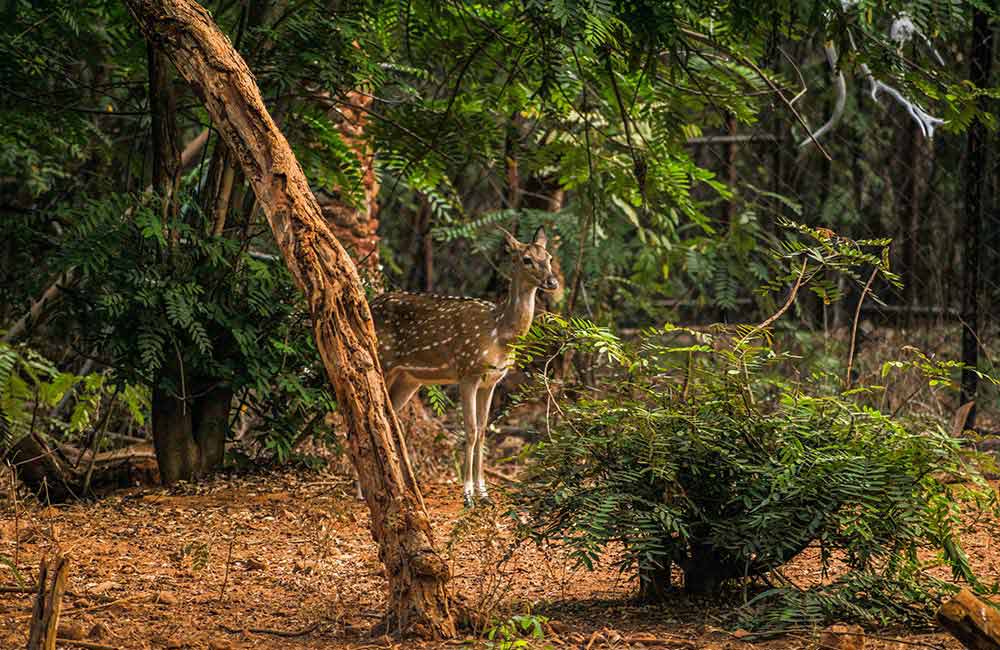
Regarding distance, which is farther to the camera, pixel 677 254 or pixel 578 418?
pixel 677 254

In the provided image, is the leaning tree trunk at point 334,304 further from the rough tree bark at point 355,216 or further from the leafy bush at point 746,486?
the rough tree bark at point 355,216

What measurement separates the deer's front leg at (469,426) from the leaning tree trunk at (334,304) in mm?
3035

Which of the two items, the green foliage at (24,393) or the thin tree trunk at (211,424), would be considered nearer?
the green foliage at (24,393)

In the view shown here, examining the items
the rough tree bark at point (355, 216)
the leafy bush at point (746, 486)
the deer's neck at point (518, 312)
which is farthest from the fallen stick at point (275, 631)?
the rough tree bark at point (355, 216)

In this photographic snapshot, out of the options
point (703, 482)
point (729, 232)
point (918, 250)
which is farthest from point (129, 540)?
point (918, 250)

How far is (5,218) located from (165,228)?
1245mm

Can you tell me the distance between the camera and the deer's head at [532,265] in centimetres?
702

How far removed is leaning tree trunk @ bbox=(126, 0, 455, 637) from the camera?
3643 millimetres

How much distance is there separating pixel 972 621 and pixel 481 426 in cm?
423

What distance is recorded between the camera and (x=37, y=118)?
20.7 ft

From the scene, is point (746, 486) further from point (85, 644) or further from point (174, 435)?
point (174, 435)

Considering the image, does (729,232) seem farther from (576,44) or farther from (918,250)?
(576,44)

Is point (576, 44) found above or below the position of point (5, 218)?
above

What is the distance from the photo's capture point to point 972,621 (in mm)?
3250
